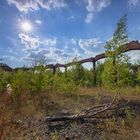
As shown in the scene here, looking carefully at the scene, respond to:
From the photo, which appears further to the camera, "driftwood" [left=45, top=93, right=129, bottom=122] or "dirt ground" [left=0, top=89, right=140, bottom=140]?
"driftwood" [left=45, top=93, right=129, bottom=122]

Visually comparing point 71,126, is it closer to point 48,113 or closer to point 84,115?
point 84,115

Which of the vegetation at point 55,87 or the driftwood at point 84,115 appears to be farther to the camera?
the vegetation at point 55,87

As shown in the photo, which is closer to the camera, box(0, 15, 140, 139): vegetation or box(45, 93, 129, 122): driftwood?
box(45, 93, 129, 122): driftwood

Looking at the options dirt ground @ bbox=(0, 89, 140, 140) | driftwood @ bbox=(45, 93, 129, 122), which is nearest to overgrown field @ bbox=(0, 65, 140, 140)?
dirt ground @ bbox=(0, 89, 140, 140)

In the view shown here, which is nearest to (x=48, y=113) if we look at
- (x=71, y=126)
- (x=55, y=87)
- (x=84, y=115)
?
(x=84, y=115)

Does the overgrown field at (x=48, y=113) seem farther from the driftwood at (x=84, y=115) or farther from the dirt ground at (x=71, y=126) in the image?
the driftwood at (x=84, y=115)

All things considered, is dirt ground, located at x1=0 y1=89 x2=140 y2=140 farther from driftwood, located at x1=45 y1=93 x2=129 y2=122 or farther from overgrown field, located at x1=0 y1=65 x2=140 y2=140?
driftwood, located at x1=45 y1=93 x2=129 y2=122

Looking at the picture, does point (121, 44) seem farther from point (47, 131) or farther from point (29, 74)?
point (47, 131)

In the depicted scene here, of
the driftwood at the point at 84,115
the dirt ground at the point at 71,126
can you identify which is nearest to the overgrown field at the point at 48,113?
the dirt ground at the point at 71,126

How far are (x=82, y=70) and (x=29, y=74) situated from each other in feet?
48.1

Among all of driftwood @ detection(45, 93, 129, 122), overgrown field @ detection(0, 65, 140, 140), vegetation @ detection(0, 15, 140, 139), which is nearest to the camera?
overgrown field @ detection(0, 65, 140, 140)

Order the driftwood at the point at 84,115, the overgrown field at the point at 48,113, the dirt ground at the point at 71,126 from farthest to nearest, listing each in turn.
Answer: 1. the driftwood at the point at 84,115
2. the overgrown field at the point at 48,113
3. the dirt ground at the point at 71,126

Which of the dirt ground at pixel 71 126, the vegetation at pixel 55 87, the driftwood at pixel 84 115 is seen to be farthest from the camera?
the vegetation at pixel 55 87

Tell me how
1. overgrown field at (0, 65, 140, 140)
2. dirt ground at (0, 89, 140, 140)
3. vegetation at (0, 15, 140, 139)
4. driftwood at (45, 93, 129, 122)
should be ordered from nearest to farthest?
dirt ground at (0, 89, 140, 140) < overgrown field at (0, 65, 140, 140) < driftwood at (45, 93, 129, 122) < vegetation at (0, 15, 140, 139)
